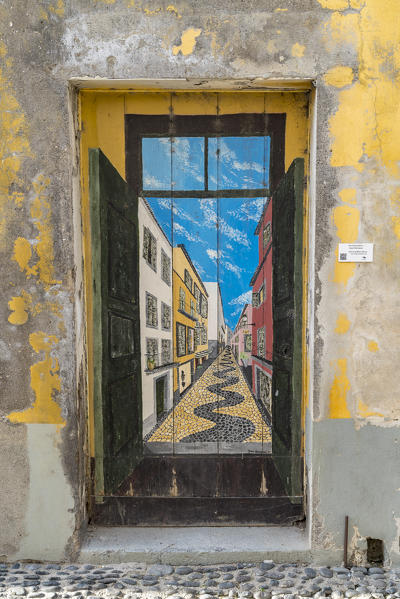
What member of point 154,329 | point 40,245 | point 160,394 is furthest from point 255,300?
point 40,245

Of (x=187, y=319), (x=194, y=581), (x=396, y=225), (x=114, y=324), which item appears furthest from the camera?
(x=187, y=319)

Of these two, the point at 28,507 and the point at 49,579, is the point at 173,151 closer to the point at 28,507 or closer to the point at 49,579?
the point at 28,507

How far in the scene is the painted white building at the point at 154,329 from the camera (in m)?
2.75

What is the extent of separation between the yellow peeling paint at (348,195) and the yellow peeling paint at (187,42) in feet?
4.31

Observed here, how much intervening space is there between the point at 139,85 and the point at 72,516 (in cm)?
289

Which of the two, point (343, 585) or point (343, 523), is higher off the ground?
point (343, 523)

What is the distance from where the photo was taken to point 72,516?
2.47 meters

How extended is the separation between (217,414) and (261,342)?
625 mm

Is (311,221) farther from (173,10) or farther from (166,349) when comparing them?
(173,10)

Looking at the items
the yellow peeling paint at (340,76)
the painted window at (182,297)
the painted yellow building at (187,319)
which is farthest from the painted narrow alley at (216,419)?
the yellow peeling paint at (340,76)

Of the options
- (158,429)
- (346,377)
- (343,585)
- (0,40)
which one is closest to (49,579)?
(158,429)

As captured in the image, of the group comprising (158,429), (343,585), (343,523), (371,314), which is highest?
(371,314)

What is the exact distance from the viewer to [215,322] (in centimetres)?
274

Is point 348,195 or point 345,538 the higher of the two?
point 348,195
